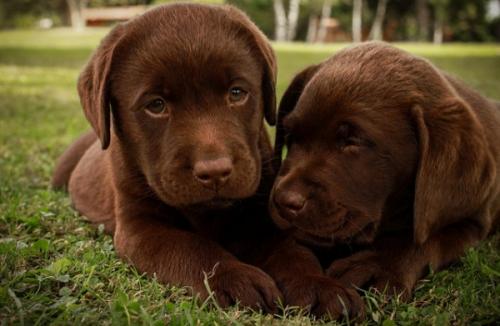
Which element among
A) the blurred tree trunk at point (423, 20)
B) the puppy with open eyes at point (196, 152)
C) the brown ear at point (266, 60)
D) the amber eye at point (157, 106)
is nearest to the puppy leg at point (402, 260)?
the puppy with open eyes at point (196, 152)

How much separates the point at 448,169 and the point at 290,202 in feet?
2.80

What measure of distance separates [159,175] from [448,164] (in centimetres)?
158

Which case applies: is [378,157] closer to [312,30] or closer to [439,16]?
[439,16]

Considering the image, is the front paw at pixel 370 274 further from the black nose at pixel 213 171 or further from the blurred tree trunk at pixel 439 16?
the blurred tree trunk at pixel 439 16

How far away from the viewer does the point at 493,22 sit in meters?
45.2

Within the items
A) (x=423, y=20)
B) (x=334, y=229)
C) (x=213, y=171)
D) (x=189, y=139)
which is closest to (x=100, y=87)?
(x=189, y=139)

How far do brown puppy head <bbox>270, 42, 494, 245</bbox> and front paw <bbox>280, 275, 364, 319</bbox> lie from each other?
41 cm

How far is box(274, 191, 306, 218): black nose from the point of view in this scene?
3.37 metres

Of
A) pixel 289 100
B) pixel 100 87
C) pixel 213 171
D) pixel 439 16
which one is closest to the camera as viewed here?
pixel 213 171

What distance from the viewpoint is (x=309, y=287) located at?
3072 millimetres

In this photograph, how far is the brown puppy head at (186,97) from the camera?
10.9 feet

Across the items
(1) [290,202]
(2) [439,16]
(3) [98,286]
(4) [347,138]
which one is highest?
(4) [347,138]

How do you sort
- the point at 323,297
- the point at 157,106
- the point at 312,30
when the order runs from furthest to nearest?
1. the point at 312,30
2. the point at 157,106
3. the point at 323,297

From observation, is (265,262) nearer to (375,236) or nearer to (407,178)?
(375,236)
